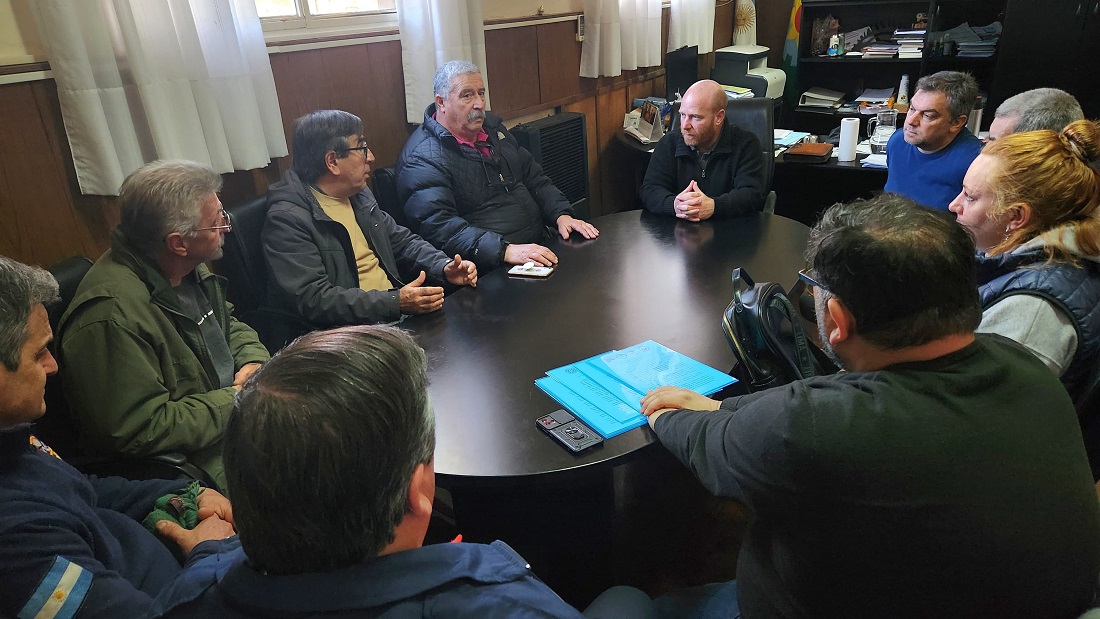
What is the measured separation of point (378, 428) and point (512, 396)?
690 mm

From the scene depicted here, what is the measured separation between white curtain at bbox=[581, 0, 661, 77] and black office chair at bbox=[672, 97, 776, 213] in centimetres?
85

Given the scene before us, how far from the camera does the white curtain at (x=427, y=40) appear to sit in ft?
8.37

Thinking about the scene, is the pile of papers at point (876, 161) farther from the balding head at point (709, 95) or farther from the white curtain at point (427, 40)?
the white curtain at point (427, 40)

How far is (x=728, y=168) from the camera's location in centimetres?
273

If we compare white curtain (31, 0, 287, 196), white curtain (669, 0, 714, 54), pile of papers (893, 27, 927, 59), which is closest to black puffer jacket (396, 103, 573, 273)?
white curtain (31, 0, 287, 196)

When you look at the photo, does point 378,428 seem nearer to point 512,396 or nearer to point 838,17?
point 512,396

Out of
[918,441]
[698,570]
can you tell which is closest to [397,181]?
[698,570]

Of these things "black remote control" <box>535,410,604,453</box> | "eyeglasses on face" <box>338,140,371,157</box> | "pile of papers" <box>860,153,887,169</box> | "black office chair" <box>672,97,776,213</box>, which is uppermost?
"eyeglasses on face" <box>338,140,371,157</box>

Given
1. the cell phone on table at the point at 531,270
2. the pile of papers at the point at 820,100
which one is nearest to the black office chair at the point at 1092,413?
the cell phone on table at the point at 531,270

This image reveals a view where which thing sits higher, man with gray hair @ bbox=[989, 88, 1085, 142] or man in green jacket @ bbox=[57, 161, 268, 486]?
man with gray hair @ bbox=[989, 88, 1085, 142]

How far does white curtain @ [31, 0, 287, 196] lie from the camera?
1.66 metres

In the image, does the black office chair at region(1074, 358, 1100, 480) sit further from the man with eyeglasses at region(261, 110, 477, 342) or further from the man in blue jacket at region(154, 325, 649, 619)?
the man with eyeglasses at region(261, 110, 477, 342)

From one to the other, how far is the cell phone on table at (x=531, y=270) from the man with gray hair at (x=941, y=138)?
1497mm

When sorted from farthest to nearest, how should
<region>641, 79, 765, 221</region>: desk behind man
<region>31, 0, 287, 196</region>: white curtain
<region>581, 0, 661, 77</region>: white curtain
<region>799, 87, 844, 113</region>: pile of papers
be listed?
<region>799, 87, 844, 113</region>: pile of papers → <region>581, 0, 661, 77</region>: white curtain → <region>641, 79, 765, 221</region>: desk behind man → <region>31, 0, 287, 196</region>: white curtain
